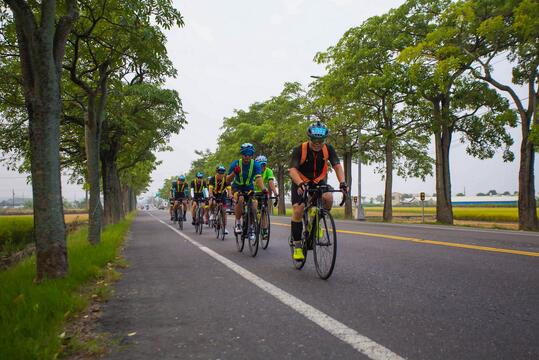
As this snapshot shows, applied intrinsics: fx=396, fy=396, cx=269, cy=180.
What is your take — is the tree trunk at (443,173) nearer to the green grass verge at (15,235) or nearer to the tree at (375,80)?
the tree at (375,80)

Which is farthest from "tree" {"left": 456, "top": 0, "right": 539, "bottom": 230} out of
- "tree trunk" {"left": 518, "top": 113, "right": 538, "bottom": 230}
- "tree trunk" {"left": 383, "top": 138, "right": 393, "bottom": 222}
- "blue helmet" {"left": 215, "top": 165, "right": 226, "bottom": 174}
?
"blue helmet" {"left": 215, "top": 165, "right": 226, "bottom": 174}

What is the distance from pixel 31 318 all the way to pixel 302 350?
2234 millimetres

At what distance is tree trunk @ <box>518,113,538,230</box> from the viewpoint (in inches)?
661

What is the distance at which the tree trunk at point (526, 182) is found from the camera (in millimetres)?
16781

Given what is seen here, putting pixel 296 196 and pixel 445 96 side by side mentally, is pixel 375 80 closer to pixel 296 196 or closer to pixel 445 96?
pixel 445 96

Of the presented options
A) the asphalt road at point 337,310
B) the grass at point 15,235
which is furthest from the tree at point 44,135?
the grass at point 15,235

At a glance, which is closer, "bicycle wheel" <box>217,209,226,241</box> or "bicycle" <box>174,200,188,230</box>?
"bicycle wheel" <box>217,209,226,241</box>

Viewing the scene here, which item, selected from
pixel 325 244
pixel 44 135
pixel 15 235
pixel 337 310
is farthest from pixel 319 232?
pixel 15 235

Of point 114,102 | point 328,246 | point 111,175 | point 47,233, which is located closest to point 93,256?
point 47,233

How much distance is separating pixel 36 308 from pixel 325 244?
10.4ft

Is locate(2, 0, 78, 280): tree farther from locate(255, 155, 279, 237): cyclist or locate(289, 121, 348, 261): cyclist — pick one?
locate(255, 155, 279, 237): cyclist

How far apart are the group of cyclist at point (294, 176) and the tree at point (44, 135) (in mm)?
3077

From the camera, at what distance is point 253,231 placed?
7500mm

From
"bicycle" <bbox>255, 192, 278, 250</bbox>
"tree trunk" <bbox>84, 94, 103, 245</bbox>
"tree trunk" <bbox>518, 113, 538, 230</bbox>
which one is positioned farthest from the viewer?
"tree trunk" <bbox>518, 113, 538, 230</bbox>
